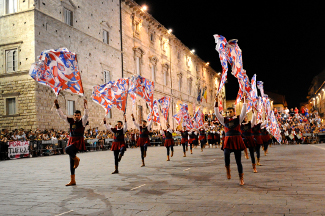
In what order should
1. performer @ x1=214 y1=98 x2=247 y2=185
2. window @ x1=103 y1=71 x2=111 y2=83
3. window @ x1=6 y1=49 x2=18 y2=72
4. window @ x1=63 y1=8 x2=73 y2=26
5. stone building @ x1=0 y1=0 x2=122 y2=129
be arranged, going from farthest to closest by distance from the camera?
window @ x1=103 y1=71 x2=111 y2=83 → window @ x1=63 y1=8 x2=73 y2=26 → window @ x1=6 y1=49 x2=18 y2=72 → stone building @ x1=0 y1=0 x2=122 y2=129 → performer @ x1=214 y1=98 x2=247 y2=185

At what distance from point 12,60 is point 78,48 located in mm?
6771

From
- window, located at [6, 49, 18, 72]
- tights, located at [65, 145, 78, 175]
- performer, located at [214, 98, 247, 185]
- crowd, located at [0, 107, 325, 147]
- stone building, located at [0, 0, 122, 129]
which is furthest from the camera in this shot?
window, located at [6, 49, 18, 72]

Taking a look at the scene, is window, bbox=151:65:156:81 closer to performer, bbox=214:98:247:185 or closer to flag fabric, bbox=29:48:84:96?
flag fabric, bbox=29:48:84:96

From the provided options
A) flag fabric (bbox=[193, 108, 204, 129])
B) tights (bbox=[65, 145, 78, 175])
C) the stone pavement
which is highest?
flag fabric (bbox=[193, 108, 204, 129])

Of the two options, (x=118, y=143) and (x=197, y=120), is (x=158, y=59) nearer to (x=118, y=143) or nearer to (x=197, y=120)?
(x=197, y=120)

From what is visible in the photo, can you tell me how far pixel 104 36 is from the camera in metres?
36.0

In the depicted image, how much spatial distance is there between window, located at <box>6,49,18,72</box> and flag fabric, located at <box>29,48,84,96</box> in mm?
18801

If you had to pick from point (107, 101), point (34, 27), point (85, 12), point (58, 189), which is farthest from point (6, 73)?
point (58, 189)

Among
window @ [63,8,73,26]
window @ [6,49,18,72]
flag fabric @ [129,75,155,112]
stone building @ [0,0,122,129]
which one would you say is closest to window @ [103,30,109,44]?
stone building @ [0,0,122,129]

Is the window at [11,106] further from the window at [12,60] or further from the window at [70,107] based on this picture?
the window at [70,107]

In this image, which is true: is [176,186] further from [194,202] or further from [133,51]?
[133,51]

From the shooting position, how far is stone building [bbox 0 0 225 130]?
2516 cm

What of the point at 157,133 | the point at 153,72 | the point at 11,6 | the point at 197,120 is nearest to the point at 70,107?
the point at 11,6

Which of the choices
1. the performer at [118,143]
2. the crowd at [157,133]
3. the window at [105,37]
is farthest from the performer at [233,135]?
the window at [105,37]
